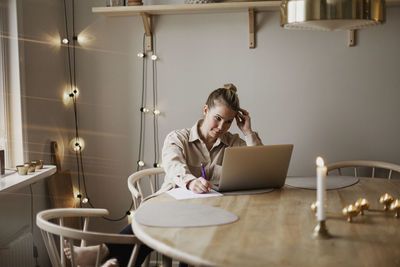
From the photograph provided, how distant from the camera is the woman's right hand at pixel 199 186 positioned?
2.10m

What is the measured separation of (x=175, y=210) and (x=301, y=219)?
0.47m

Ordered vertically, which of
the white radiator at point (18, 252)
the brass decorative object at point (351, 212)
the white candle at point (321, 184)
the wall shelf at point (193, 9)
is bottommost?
the white radiator at point (18, 252)

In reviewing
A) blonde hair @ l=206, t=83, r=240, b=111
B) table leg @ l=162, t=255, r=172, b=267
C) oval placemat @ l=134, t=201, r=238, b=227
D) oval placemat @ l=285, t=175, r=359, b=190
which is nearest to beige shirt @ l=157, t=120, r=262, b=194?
blonde hair @ l=206, t=83, r=240, b=111

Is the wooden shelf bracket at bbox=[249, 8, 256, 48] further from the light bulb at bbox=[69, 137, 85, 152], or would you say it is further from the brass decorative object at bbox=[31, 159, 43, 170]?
the brass decorative object at bbox=[31, 159, 43, 170]

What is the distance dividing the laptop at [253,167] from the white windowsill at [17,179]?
946 mm

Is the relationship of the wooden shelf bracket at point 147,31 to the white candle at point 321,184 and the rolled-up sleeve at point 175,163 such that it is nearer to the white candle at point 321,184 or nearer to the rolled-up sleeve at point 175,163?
the rolled-up sleeve at point 175,163

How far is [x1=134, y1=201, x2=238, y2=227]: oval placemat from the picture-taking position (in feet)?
5.44

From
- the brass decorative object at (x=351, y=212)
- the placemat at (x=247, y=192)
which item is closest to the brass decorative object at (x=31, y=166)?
the placemat at (x=247, y=192)

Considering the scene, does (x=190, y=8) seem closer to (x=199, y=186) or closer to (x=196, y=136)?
(x=196, y=136)

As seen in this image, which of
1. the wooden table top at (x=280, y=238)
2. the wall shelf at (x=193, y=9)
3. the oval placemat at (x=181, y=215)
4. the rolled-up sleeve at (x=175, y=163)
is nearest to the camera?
the wooden table top at (x=280, y=238)

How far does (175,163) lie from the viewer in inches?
89.8

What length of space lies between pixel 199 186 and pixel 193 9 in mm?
1314

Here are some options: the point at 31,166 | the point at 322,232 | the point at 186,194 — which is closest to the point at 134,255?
the point at 186,194

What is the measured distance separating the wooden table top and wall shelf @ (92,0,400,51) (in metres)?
1.36
